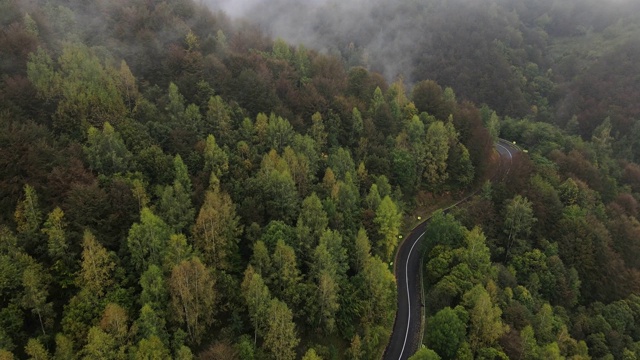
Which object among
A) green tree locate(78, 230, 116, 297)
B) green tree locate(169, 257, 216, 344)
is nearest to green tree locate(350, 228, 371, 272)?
green tree locate(169, 257, 216, 344)

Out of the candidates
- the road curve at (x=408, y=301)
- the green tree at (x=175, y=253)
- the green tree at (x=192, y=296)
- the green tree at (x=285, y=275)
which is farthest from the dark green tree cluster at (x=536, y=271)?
the green tree at (x=175, y=253)

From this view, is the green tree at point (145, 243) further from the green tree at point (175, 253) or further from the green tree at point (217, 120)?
the green tree at point (217, 120)

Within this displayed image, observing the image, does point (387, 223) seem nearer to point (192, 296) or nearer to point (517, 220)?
point (517, 220)

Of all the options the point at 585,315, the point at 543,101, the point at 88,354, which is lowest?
the point at 585,315

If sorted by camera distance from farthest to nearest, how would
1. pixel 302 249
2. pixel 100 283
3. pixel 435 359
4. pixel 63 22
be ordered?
pixel 63 22
pixel 302 249
pixel 435 359
pixel 100 283

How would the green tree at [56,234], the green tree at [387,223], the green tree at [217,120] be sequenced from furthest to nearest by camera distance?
the green tree at [217,120], the green tree at [387,223], the green tree at [56,234]

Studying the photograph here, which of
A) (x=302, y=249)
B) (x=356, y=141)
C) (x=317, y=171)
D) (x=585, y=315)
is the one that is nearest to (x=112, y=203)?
(x=302, y=249)

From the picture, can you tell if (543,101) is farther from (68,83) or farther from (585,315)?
(68,83)
